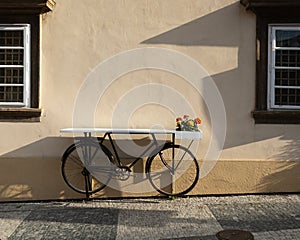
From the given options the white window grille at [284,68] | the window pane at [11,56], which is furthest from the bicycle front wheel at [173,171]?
the window pane at [11,56]

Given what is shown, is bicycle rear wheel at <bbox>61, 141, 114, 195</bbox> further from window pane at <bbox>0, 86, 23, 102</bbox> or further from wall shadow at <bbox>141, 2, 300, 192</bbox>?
wall shadow at <bbox>141, 2, 300, 192</bbox>

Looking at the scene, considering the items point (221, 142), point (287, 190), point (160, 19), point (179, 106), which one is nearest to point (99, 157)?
point (179, 106)

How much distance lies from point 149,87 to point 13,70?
244cm

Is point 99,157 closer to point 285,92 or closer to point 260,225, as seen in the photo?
point 260,225

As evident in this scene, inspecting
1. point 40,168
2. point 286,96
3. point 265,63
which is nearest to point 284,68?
point 265,63

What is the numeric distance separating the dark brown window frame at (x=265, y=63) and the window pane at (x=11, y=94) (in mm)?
4175

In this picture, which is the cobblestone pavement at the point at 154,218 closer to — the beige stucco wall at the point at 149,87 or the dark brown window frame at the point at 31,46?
the beige stucco wall at the point at 149,87

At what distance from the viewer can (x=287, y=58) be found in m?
7.24

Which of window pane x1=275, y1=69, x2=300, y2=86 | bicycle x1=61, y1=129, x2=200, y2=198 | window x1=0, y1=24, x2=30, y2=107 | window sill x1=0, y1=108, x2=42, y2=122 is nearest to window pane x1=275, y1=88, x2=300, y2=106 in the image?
window pane x1=275, y1=69, x2=300, y2=86

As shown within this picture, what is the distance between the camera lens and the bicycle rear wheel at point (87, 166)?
6980 mm

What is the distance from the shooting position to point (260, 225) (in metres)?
5.79

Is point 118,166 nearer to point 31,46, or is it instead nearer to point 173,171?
point 173,171

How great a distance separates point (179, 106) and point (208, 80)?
0.71 m

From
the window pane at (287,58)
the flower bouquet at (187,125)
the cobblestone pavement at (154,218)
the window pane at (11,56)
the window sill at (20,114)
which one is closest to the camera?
the cobblestone pavement at (154,218)
